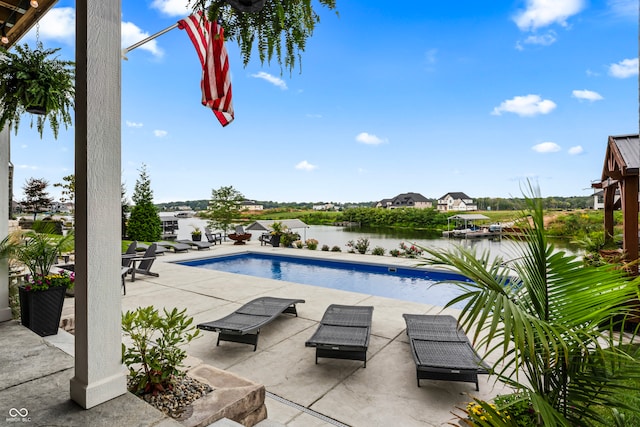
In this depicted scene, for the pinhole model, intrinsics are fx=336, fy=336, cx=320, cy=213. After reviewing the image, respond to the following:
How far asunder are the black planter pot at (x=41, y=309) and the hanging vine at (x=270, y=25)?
3.57 metres

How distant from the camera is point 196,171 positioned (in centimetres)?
3058

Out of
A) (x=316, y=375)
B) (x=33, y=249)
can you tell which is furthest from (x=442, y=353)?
(x=33, y=249)

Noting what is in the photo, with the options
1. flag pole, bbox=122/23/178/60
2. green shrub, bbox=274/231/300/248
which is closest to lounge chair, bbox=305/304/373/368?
flag pole, bbox=122/23/178/60

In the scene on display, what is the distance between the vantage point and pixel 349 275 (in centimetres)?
1095

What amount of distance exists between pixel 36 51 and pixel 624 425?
554cm

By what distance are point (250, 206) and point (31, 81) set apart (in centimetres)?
1982

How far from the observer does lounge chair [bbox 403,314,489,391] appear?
10.7 ft

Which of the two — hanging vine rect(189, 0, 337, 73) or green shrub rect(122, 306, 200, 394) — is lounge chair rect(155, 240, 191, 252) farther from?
hanging vine rect(189, 0, 337, 73)

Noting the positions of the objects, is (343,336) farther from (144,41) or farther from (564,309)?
(144,41)

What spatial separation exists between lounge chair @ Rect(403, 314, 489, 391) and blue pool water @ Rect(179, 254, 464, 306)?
378 centimetres

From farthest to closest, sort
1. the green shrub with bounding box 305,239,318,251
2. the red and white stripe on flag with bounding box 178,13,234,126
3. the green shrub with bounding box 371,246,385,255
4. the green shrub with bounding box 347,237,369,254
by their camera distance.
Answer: the green shrub with bounding box 305,239,318,251 → the green shrub with bounding box 347,237,369,254 → the green shrub with bounding box 371,246,385,255 → the red and white stripe on flag with bounding box 178,13,234,126

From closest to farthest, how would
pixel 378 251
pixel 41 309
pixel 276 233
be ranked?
1. pixel 41 309
2. pixel 378 251
3. pixel 276 233

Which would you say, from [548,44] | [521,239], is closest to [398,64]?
[548,44]

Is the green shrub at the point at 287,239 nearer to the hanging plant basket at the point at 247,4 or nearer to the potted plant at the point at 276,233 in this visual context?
the potted plant at the point at 276,233
